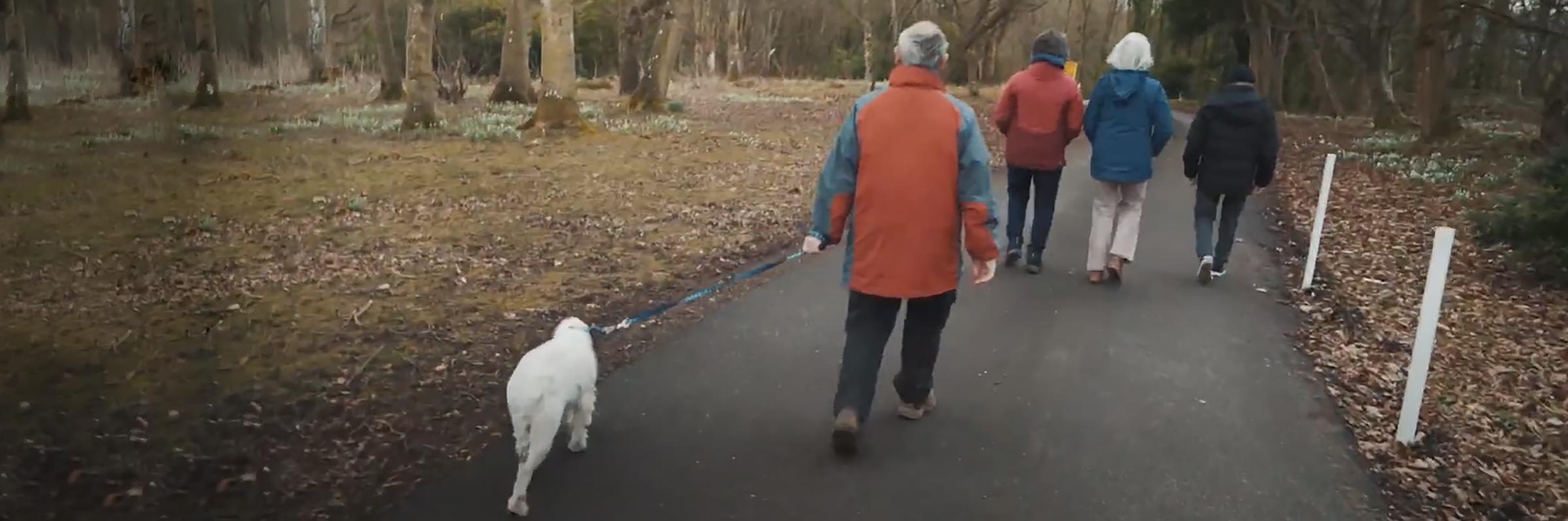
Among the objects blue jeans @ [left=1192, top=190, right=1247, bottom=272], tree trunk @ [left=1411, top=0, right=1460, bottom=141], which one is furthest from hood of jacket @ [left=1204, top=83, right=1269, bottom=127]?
tree trunk @ [left=1411, top=0, right=1460, bottom=141]

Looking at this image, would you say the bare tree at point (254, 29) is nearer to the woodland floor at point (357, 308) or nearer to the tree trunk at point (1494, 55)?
the woodland floor at point (357, 308)

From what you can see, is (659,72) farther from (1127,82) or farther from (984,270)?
(984,270)

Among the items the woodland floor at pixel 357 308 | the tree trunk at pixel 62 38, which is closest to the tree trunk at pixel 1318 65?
the woodland floor at pixel 357 308

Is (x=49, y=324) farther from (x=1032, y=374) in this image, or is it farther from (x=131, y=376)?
(x=1032, y=374)

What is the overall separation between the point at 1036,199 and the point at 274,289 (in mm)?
5841

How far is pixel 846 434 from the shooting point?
4977mm

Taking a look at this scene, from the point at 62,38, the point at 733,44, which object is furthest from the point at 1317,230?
the point at 733,44

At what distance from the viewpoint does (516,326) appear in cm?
712

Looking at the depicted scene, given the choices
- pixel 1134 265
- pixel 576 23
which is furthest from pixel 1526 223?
pixel 576 23

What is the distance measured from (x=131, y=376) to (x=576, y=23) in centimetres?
4430

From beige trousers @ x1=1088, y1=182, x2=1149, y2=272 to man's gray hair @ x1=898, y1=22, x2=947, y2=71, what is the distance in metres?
4.10

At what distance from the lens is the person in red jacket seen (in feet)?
27.2

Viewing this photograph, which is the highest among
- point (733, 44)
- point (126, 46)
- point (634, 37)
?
point (733, 44)

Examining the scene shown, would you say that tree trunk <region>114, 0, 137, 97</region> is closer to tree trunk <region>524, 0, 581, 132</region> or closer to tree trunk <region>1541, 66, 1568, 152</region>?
tree trunk <region>524, 0, 581, 132</region>
